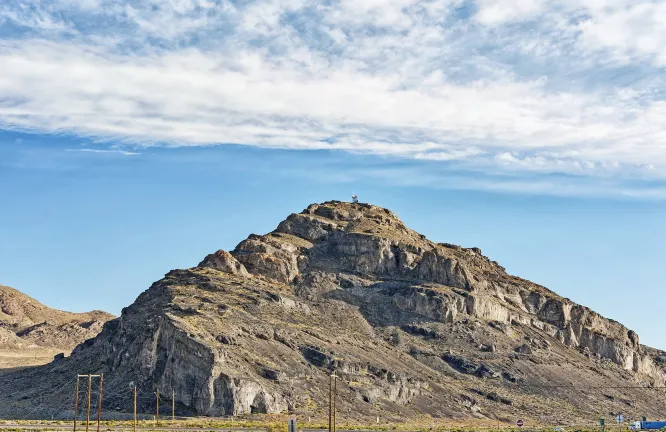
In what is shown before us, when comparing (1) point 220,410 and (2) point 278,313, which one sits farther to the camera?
(2) point 278,313

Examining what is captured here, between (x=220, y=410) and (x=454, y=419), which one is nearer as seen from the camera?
(x=220, y=410)

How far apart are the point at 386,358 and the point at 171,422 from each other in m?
66.0

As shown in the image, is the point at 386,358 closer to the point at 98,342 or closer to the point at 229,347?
the point at 229,347

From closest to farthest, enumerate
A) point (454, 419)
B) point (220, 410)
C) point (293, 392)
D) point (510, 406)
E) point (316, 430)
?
1. point (316, 430)
2. point (220, 410)
3. point (293, 392)
4. point (454, 419)
5. point (510, 406)

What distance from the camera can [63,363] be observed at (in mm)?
191000

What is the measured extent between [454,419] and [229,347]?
4565 centimetres

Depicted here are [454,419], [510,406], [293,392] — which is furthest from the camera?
[510,406]

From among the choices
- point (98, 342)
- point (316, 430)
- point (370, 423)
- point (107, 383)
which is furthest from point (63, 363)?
point (316, 430)

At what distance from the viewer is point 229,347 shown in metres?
162

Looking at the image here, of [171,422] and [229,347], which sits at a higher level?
[229,347]

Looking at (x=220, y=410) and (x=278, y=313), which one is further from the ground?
(x=278, y=313)

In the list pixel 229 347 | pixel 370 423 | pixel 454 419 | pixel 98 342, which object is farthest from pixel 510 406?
pixel 98 342

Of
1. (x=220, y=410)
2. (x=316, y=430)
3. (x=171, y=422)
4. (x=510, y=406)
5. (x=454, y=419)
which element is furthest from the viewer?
(x=510, y=406)

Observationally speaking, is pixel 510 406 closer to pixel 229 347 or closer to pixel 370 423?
pixel 370 423
